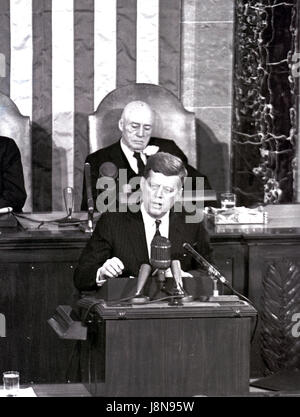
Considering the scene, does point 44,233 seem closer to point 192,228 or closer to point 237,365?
point 192,228

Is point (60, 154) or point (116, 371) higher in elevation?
point (60, 154)

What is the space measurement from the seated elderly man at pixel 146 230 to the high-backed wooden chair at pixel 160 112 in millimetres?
2143

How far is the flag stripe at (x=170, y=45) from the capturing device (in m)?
7.68

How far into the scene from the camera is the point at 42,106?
7688 millimetres

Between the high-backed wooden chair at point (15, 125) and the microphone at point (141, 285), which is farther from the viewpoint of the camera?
the high-backed wooden chair at point (15, 125)

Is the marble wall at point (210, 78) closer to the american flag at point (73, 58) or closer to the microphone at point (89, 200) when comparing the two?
the american flag at point (73, 58)

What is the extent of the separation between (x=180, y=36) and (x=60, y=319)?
12.2 feet

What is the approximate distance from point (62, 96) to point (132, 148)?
1.20m

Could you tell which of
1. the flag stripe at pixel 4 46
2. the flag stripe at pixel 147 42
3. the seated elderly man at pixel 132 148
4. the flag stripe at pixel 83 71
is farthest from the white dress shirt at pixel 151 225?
the flag stripe at pixel 4 46

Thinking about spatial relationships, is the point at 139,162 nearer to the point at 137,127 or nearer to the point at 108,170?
the point at 137,127

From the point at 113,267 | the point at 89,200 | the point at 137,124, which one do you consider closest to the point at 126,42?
the point at 137,124

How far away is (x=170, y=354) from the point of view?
391 centimetres

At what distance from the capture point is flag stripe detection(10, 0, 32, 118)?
7.62 m

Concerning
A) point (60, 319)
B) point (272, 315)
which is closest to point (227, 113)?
point (272, 315)
